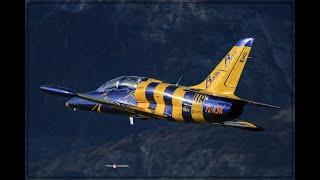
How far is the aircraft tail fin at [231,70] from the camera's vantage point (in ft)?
246

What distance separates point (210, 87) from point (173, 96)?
9.53 ft

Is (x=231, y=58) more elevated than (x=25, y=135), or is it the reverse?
(x=231, y=58)

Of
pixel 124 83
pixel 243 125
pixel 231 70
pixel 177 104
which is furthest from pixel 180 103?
pixel 124 83

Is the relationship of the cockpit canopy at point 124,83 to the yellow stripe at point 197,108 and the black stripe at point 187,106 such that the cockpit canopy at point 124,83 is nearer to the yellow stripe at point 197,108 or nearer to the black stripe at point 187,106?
the black stripe at point 187,106

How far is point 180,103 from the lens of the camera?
7562 cm

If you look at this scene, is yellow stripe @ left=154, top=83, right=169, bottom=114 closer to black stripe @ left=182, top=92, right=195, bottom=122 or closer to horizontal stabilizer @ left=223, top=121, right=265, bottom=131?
black stripe @ left=182, top=92, right=195, bottom=122

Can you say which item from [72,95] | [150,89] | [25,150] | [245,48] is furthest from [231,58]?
[25,150]

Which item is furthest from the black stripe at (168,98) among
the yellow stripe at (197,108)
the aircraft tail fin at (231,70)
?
the aircraft tail fin at (231,70)

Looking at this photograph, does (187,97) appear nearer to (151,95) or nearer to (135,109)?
(151,95)

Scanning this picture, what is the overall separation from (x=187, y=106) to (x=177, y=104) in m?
1.06

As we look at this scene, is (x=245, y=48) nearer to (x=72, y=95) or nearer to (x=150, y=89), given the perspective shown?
(x=150, y=89)

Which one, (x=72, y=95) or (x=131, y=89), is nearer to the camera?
(x=72, y=95)

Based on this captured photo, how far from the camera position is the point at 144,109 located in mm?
77625

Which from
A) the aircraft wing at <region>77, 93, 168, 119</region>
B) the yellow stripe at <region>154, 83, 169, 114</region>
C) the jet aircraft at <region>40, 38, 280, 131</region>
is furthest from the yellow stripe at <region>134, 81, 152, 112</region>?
the yellow stripe at <region>154, 83, 169, 114</region>
